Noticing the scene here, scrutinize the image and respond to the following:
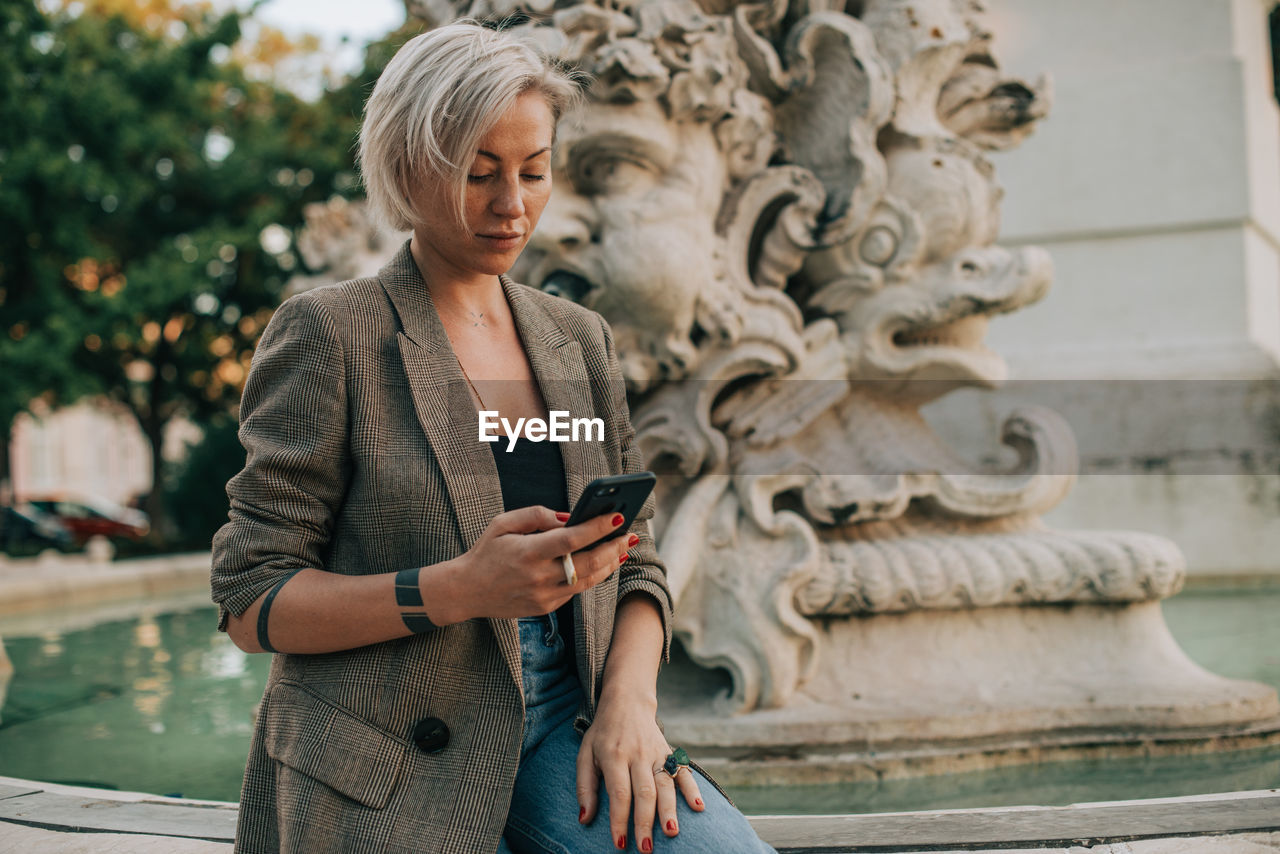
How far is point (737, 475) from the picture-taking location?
3.44m

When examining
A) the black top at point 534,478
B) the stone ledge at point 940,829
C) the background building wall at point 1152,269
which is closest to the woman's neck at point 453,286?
the black top at point 534,478

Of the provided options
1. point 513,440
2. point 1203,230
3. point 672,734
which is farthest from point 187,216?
point 513,440

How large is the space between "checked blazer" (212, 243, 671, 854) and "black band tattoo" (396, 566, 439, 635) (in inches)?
2.8

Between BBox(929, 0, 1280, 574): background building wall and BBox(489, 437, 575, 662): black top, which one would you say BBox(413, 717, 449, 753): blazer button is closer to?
BBox(489, 437, 575, 662): black top

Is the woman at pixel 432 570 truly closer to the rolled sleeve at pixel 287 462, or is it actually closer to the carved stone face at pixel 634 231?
the rolled sleeve at pixel 287 462

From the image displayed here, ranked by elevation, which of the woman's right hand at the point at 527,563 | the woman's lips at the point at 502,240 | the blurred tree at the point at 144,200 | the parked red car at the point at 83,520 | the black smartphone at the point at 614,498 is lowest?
the parked red car at the point at 83,520

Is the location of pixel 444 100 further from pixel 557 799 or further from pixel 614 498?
pixel 557 799

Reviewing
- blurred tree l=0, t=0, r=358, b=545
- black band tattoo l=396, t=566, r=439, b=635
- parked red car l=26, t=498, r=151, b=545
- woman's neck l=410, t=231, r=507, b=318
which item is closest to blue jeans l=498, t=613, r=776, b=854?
black band tattoo l=396, t=566, r=439, b=635

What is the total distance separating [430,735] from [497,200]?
0.70 m

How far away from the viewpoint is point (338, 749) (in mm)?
1354

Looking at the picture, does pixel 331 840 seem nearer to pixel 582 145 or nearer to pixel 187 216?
pixel 582 145

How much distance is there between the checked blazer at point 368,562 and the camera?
1.36 metres

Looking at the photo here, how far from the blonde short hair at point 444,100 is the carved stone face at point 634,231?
1.69 meters

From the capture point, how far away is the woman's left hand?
1.40 meters
